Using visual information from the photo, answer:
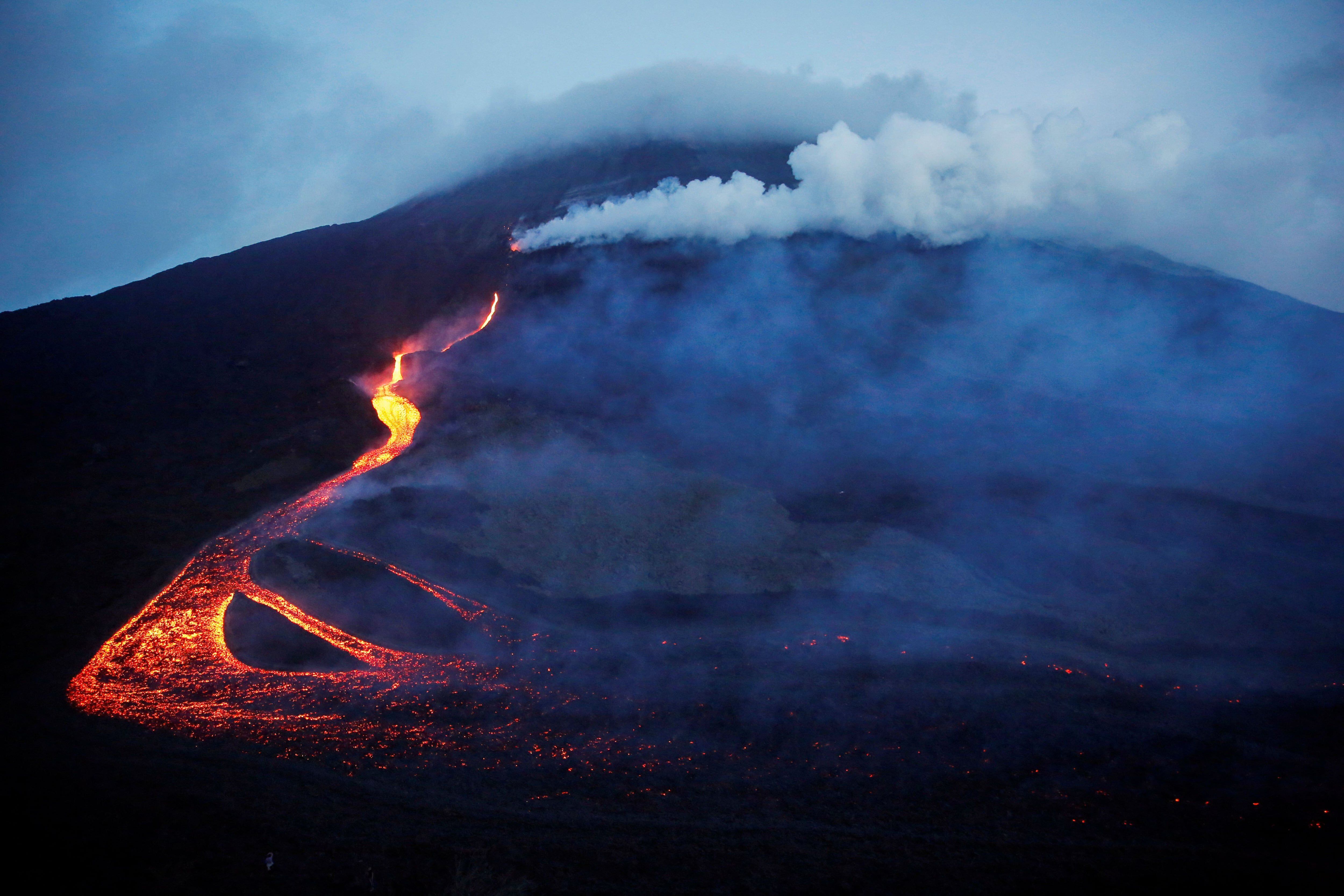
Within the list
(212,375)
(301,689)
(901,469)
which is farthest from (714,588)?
(212,375)

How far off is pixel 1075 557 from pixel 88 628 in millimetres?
16047

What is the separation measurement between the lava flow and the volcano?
0.22ft

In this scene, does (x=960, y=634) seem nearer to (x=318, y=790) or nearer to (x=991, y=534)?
(x=991, y=534)

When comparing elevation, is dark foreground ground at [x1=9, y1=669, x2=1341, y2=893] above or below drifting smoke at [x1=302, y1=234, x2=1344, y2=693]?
below

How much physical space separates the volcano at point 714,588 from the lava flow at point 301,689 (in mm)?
66

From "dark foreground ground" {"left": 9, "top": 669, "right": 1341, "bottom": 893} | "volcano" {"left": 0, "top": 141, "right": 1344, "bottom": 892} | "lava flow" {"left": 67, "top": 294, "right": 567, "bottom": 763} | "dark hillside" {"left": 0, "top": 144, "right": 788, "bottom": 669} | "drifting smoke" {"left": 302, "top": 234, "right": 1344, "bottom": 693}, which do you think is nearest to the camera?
"dark foreground ground" {"left": 9, "top": 669, "right": 1341, "bottom": 893}

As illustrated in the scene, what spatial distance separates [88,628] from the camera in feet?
33.8

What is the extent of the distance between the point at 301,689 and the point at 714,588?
20.3 ft

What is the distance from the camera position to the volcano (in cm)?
675

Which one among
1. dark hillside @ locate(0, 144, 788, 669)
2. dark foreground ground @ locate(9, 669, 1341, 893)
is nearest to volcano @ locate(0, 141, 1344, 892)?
dark foreground ground @ locate(9, 669, 1341, 893)

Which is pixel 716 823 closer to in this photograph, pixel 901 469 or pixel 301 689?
pixel 301 689

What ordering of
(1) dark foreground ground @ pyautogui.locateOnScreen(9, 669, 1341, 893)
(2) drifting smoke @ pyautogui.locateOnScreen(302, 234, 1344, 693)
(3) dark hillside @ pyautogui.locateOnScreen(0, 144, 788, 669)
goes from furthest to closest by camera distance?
1. (3) dark hillside @ pyautogui.locateOnScreen(0, 144, 788, 669)
2. (2) drifting smoke @ pyautogui.locateOnScreen(302, 234, 1344, 693)
3. (1) dark foreground ground @ pyautogui.locateOnScreen(9, 669, 1341, 893)

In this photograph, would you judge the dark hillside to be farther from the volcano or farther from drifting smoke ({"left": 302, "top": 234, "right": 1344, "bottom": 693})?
drifting smoke ({"left": 302, "top": 234, "right": 1344, "bottom": 693})

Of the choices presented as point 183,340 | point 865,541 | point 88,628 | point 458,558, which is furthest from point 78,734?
point 183,340
